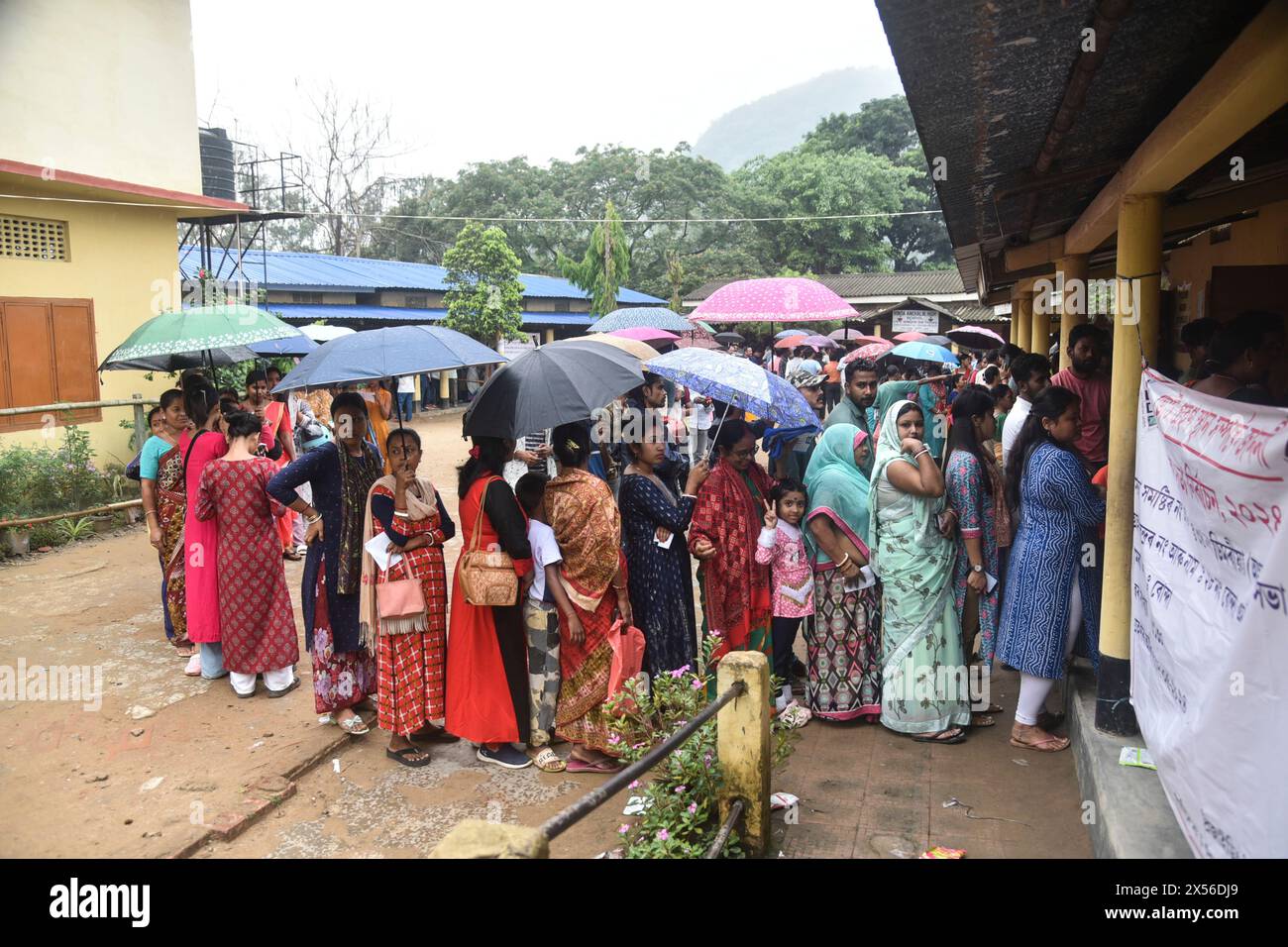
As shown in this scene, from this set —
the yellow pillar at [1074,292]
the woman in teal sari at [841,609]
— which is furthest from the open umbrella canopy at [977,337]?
the woman in teal sari at [841,609]

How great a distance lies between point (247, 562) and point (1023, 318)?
1127 cm

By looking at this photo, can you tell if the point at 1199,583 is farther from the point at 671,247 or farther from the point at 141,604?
the point at 671,247

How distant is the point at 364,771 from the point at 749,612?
6.72ft

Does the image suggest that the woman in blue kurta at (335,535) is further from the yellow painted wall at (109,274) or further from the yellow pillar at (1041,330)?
the yellow painted wall at (109,274)

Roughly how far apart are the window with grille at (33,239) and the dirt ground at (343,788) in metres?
8.02

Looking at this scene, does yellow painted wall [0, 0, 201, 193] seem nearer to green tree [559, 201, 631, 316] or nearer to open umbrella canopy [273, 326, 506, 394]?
open umbrella canopy [273, 326, 506, 394]

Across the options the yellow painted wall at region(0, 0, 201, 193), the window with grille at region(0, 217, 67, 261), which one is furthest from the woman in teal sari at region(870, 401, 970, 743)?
the yellow painted wall at region(0, 0, 201, 193)

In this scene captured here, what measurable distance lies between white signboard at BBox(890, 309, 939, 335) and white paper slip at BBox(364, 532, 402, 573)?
53.7 feet

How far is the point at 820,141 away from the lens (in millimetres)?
48844

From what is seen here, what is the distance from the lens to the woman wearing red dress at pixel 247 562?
Result: 5.23 meters

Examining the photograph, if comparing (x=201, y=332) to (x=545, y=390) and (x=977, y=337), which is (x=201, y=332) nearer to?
(x=545, y=390)

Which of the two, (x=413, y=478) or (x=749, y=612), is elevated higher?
(x=413, y=478)

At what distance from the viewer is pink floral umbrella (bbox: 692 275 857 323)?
8.21 meters
